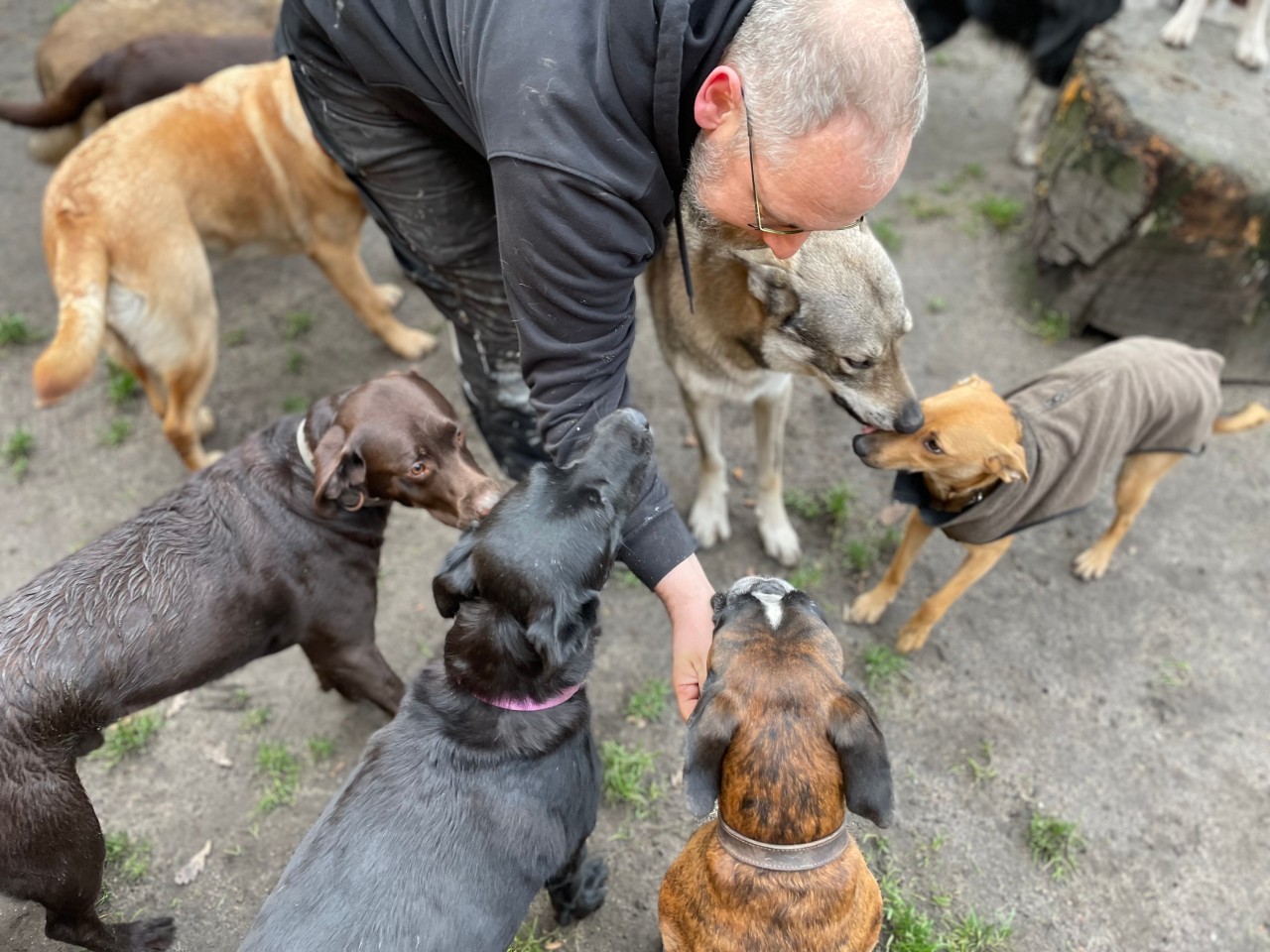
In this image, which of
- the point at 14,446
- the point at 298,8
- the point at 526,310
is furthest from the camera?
the point at 14,446

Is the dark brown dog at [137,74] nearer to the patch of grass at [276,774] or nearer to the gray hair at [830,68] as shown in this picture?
the patch of grass at [276,774]

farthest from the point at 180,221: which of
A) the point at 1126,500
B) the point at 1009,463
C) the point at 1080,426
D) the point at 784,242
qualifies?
the point at 1126,500

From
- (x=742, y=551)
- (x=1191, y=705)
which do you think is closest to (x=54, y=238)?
(x=742, y=551)

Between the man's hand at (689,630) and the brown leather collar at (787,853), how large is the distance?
15.9 inches

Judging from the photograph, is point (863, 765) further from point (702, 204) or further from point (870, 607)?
point (870, 607)

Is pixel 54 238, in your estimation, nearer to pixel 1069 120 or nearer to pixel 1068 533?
pixel 1068 533

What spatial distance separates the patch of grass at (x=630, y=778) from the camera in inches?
123

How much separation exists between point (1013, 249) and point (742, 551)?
3230 millimetres

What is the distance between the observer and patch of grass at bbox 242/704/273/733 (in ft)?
11.1

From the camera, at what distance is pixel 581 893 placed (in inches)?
109

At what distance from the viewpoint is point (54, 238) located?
352 centimetres

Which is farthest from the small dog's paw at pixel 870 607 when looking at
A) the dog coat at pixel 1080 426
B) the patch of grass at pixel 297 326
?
the patch of grass at pixel 297 326

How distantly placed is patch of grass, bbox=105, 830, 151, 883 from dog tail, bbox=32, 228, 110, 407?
1.68 meters

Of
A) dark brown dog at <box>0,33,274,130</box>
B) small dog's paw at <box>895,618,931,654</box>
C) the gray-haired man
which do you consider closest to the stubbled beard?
the gray-haired man
